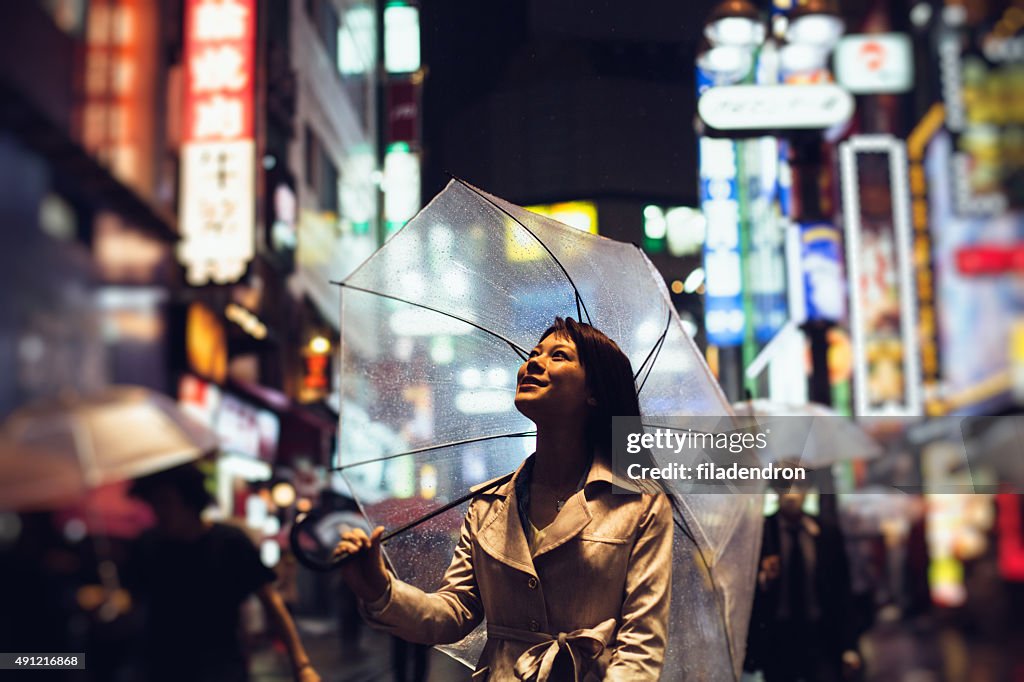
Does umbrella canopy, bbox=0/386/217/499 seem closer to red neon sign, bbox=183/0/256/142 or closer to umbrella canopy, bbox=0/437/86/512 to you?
umbrella canopy, bbox=0/437/86/512

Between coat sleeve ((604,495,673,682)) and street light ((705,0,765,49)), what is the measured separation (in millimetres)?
4434

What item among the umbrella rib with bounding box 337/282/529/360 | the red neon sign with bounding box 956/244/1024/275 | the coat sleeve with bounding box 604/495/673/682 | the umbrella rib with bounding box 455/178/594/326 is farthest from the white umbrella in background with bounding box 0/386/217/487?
the red neon sign with bounding box 956/244/1024/275

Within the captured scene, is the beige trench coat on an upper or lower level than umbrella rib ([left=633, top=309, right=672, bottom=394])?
lower

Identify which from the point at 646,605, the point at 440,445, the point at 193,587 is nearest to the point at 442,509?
the point at 440,445

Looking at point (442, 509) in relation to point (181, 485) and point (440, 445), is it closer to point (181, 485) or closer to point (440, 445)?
point (440, 445)

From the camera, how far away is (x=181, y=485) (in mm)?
4703

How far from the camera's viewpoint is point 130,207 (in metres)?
13.1

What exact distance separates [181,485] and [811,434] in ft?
14.4

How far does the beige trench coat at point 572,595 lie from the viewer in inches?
124

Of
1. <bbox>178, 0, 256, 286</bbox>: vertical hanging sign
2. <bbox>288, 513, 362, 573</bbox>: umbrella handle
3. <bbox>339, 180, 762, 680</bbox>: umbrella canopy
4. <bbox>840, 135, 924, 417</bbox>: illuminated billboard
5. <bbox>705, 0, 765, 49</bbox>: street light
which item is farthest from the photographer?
<bbox>840, 135, 924, 417</bbox>: illuminated billboard

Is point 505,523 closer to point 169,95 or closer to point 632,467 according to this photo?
point 632,467

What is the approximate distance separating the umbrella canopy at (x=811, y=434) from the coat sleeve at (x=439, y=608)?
2.57 meters

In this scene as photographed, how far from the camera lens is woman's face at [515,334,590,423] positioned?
3381 millimetres

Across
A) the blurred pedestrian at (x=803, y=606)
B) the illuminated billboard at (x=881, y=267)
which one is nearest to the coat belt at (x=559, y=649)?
the blurred pedestrian at (x=803, y=606)
